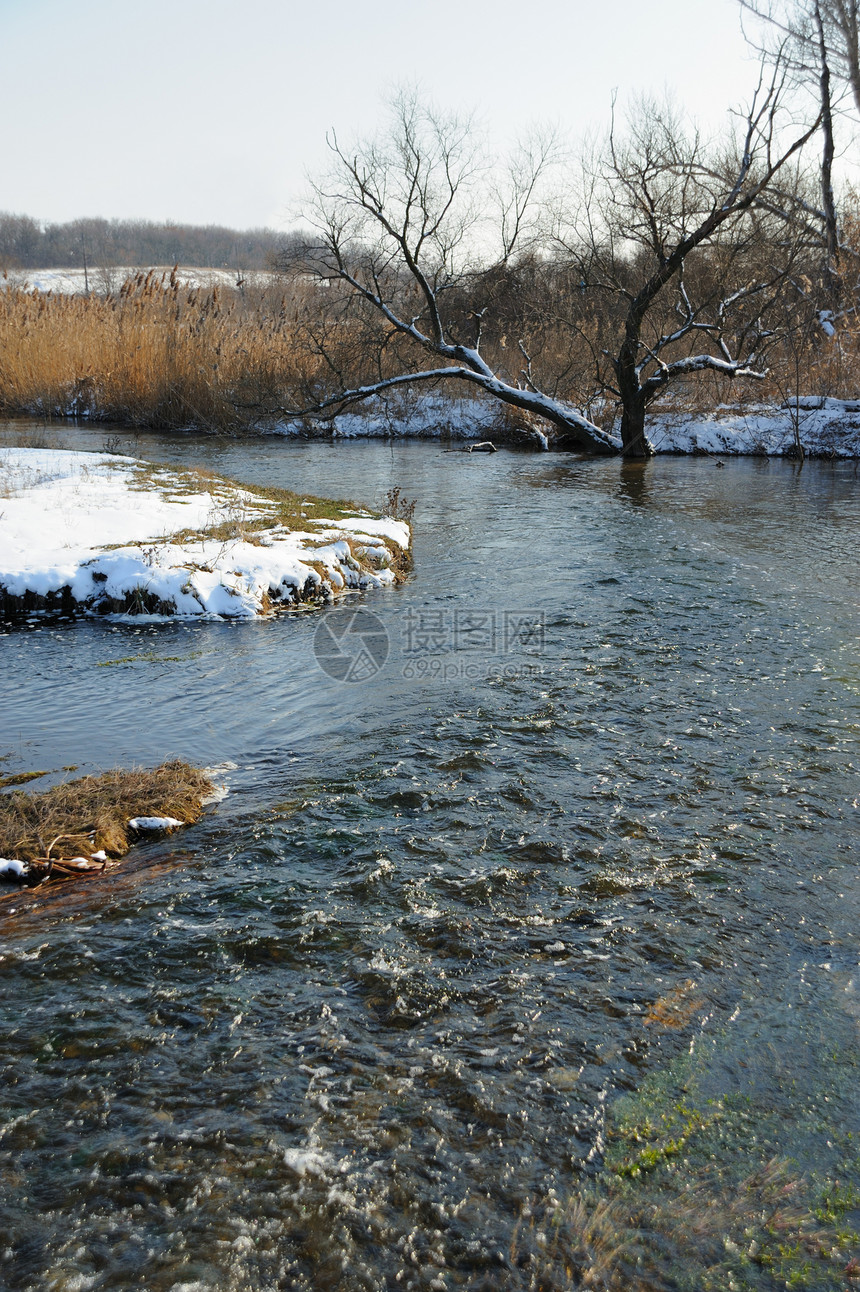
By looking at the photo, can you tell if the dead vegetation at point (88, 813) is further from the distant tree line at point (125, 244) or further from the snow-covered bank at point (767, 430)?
the distant tree line at point (125, 244)

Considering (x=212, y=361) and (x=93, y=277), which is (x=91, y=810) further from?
(x=93, y=277)

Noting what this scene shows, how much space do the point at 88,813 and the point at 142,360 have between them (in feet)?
59.2

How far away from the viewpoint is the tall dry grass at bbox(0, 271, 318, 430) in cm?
1903

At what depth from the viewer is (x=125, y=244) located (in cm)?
10594

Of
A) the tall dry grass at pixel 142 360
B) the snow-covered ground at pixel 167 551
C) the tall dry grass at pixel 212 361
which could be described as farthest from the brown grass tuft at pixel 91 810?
the tall dry grass at pixel 142 360

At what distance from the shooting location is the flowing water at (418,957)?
208 cm

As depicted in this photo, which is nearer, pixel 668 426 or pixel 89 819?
pixel 89 819

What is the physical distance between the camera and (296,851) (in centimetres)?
370

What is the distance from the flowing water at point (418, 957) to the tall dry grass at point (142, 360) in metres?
15.0

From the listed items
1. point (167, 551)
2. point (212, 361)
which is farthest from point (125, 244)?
point (167, 551)

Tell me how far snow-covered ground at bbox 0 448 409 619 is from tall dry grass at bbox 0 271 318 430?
33.1ft

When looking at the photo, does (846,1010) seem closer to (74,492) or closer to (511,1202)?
(511,1202)

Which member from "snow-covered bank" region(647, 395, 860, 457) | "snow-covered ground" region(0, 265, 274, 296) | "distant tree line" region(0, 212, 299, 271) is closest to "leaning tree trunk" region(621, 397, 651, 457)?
"snow-covered bank" region(647, 395, 860, 457)

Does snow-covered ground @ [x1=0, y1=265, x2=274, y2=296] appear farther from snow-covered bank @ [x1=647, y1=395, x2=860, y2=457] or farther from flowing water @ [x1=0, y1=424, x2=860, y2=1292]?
flowing water @ [x1=0, y1=424, x2=860, y2=1292]
